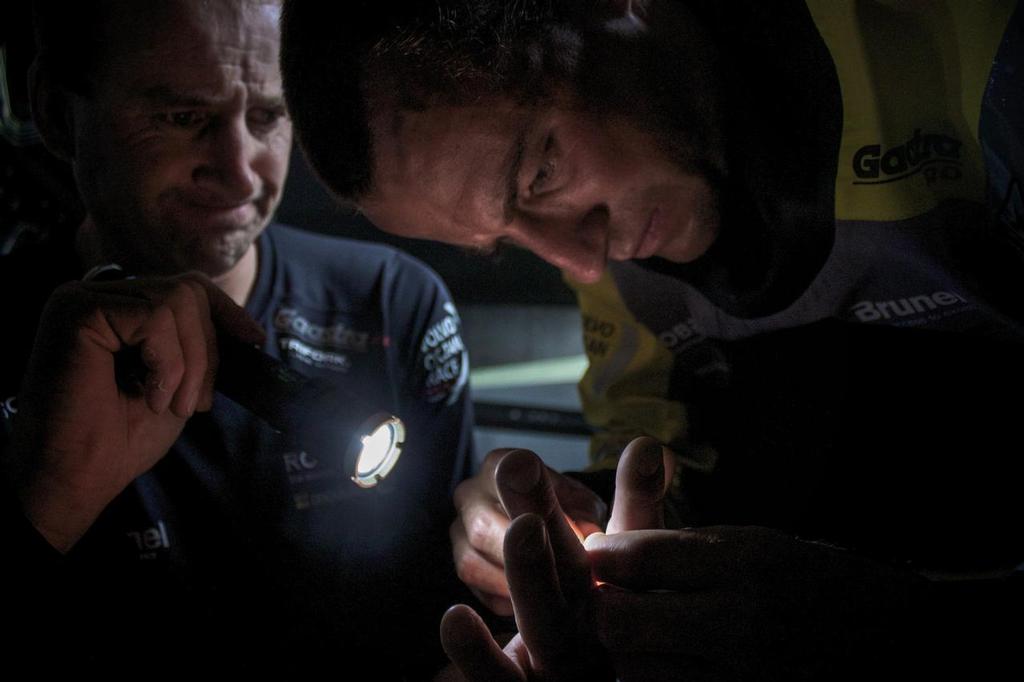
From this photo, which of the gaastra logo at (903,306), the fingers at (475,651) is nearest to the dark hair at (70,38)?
the fingers at (475,651)

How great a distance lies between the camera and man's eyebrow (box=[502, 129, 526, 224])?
896 millimetres

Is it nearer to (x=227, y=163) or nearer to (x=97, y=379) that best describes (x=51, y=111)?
(x=227, y=163)

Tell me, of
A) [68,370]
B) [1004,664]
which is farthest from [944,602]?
[68,370]

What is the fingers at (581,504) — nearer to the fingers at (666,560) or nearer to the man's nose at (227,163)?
the fingers at (666,560)

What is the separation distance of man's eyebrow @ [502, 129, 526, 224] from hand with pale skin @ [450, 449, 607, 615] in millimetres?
325

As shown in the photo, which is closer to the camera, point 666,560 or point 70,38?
point 666,560

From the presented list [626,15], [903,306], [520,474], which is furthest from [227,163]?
[903,306]

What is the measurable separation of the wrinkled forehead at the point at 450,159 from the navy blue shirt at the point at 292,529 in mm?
358

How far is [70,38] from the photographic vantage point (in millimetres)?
1088

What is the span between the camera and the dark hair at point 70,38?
41.9 inches

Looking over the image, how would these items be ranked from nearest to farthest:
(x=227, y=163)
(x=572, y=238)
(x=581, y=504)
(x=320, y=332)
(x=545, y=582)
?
1. (x=545, y=582)
2. (x=581, y=504)
3. (x=572, y=238)
4. (x=227, y=163)
5. (x=320, y=332)

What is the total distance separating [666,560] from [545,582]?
0.11m

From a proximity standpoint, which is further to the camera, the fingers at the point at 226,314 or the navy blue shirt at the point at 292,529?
the navy blue shirt at the point at 292,529

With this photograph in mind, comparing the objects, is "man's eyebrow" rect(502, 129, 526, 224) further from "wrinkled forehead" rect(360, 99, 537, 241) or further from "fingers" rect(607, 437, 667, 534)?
"fingers" rect(607, 437, 667, 534)
